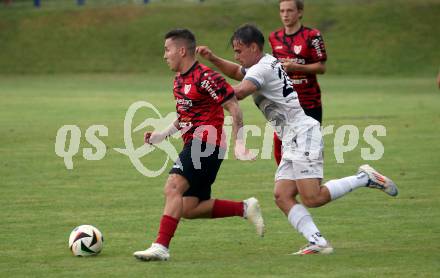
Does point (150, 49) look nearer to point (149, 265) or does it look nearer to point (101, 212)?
point (101, 212)

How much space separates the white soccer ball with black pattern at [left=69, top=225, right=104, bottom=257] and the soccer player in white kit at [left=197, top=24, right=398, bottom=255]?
1708 millimetres

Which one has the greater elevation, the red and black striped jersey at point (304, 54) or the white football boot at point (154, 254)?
the red and black striped jersey at point (304, 54)

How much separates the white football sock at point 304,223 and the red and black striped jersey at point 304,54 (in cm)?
280

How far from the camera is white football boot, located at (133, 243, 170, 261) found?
8.59 metres

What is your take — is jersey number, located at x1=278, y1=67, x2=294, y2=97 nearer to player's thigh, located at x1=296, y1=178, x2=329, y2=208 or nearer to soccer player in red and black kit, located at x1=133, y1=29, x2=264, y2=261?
soccer player in red and black kit, located at x1=133, y1=29, x2=264, y2=261

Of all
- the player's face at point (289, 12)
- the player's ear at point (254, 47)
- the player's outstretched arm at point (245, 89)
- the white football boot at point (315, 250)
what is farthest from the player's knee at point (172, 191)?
the player's face at point (289, 12)

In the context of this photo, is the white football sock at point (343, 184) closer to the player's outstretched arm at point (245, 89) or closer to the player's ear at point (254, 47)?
the player's outstretched arm at point (245, 89)

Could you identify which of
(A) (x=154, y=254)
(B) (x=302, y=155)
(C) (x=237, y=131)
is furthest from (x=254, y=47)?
(A) (x=154, y=254)

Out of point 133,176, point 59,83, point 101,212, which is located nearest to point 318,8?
point 59,83

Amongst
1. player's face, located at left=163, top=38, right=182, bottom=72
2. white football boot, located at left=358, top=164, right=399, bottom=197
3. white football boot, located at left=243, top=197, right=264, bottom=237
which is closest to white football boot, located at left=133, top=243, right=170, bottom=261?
white football boot, located at left=243, top=197, right=264, bottom=237

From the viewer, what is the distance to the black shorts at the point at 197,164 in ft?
29.4

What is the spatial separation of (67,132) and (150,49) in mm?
30419

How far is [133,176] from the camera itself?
1509 cm

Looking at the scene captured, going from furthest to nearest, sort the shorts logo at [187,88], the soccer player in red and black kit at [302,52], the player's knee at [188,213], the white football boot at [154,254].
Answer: the soccer player in red and black kit at [302,52], the player's knee at [188,213], the shorts logo at [187,88], the white football boot at [154,254]
